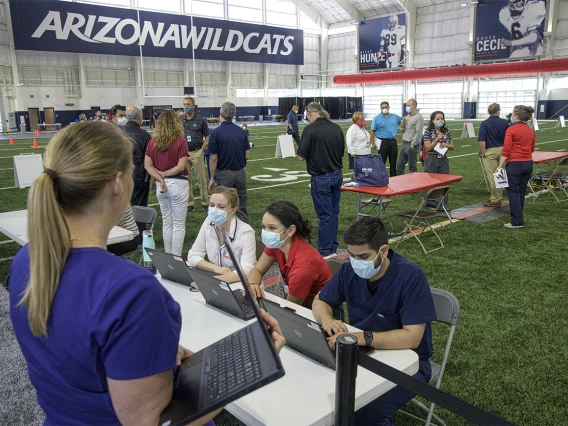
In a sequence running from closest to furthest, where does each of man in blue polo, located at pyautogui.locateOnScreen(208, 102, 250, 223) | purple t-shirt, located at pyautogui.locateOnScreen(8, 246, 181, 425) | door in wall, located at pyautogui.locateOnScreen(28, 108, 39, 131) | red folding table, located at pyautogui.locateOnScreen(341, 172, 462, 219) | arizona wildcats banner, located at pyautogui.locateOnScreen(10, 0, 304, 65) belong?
purple t-shirt, located at pyautogui.locateOnScreen(8, 246, 181, 425)
red folding table, located at pyautogui.locateOnScreen(341, 172, 462, 219)
man in blue polo, located at pyautogui.locateOnScreen(208, 102, 250, 223)
arizona wildcats banner, located at pyautogui.locateOnScreen(10, 0, 304, 65)
door in wall, located at pyautogui.locateOnScreen(28, 108, 39, 131)

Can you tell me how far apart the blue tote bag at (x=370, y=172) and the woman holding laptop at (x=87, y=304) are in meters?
5.77

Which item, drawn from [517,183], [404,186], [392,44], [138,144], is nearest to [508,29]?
[392,44]

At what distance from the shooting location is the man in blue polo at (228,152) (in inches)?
266

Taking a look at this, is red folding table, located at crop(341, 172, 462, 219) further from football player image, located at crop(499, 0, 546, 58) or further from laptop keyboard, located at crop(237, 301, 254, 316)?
football player image, located at crop(499, 0, 546, 58)

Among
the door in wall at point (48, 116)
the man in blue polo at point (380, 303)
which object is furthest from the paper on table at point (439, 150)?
the door in wall at point (48, 116)

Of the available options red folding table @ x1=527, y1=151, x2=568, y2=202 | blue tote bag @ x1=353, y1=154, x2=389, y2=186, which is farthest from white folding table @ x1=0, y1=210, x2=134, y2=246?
red folding table @ x1=527, y1=151, x2=568, y2=202

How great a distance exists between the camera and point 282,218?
3346 millimetres

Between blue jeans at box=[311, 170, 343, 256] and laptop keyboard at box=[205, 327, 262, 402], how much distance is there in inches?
186

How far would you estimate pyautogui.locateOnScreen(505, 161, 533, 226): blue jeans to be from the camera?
7273mm

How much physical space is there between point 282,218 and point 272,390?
5.14 feet

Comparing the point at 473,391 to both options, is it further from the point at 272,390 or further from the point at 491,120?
the point at 491,120

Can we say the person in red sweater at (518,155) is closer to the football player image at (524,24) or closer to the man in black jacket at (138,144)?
the man in black jacket at (138,144)

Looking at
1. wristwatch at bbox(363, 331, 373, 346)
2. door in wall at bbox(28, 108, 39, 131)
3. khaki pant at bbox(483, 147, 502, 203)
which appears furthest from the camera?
door in wall at bbox(28, 108, 39, 131)

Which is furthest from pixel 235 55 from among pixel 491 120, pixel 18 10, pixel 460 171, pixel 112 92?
pixel 491 120
